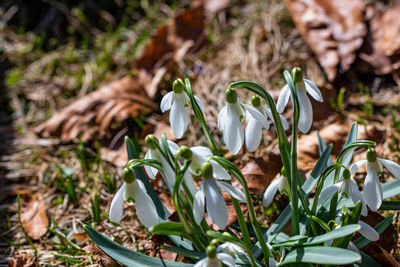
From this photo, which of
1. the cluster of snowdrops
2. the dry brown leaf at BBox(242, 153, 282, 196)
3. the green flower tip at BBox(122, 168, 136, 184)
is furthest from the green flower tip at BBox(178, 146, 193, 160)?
the dry brown leaf at BBox(242, 153, 282, 196)

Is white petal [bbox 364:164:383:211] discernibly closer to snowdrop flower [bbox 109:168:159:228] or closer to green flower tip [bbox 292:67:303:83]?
green flower tip [bbox 292:67:303:83]

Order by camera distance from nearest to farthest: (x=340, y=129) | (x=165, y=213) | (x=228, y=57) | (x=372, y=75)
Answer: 1. (x=165, y=213)
2. (x=340, y=129)
3. (x=372, y=75)
4. (x=228, y=57)

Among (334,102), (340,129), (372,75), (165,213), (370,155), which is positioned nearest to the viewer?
(370,155)

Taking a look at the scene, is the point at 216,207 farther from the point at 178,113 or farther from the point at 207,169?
the point at 178,113

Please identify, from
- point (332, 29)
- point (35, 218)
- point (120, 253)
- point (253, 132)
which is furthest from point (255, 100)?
point (332, 29)

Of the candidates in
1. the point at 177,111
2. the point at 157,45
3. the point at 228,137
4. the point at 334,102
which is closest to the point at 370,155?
the point at 228,137

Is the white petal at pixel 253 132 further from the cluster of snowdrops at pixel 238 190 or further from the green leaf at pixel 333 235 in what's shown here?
the green leaf at pixel 333 235

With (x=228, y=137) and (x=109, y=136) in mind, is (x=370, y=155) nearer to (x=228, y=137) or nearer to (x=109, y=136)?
(x=228, y=137)
